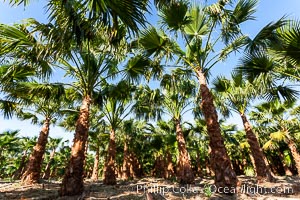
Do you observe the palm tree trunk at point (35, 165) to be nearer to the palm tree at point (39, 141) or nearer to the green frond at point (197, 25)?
the palm tree at point (39, 141)

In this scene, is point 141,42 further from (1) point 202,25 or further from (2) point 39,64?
(2) point 39,64

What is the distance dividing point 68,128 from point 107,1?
40.2 ft

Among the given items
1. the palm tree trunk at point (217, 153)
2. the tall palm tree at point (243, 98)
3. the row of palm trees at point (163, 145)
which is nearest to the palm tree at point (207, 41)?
the palm tree trunk at point (217, 153)

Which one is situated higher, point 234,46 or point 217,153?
point 234,46

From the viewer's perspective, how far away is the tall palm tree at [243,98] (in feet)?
34.5

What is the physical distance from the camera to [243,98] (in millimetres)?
11516

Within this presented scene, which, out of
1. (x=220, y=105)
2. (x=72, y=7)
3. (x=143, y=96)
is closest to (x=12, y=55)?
(x=72, y=7)

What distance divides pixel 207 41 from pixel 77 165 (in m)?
6.76

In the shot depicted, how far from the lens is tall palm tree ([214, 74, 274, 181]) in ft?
34.5

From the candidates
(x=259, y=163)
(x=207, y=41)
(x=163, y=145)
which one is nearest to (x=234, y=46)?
(x=207, y=41)

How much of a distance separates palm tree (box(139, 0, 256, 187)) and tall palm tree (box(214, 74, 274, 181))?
279 centimetres

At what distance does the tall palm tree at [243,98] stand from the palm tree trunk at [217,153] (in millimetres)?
3577

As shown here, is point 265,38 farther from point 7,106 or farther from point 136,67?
point 7,106

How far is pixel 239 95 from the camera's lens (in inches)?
443
